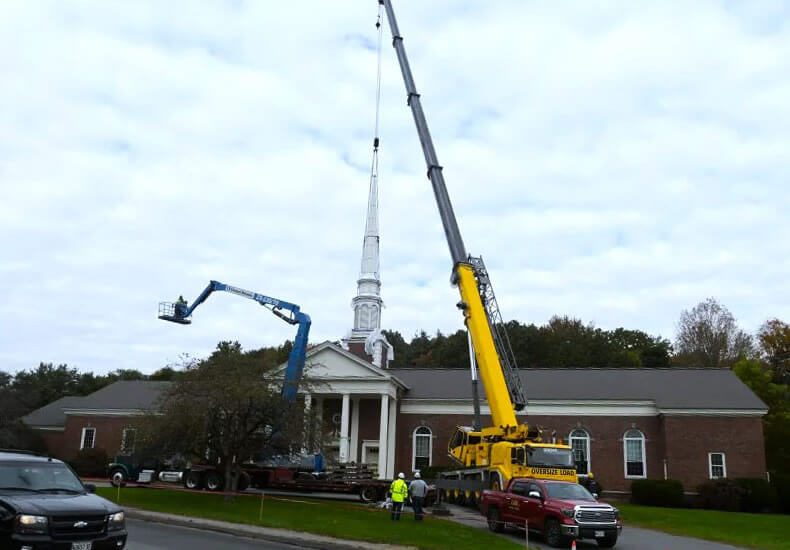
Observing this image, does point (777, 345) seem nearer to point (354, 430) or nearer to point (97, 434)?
point (354, 430)

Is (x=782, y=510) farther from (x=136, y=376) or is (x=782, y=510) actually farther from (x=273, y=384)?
(x=136, y=376)

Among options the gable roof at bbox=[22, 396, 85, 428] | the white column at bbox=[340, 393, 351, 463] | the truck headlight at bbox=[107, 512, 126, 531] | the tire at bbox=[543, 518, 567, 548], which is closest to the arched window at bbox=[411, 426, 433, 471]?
the white column at bbox=[340, 393, 351, 463]

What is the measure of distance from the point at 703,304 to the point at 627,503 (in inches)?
1534

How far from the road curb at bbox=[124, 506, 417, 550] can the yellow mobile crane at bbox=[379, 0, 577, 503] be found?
29.1 feet

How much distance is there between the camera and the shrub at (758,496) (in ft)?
118

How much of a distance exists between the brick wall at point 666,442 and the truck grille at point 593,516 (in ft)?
79.2

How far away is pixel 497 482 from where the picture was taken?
25.8 meters

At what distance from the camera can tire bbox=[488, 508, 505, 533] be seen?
21.6 meters

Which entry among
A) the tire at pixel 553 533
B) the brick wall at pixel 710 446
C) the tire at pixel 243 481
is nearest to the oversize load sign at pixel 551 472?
the tire at pixel 553 533

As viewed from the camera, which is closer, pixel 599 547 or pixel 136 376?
pixel 599 547

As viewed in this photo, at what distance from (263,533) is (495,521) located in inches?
279

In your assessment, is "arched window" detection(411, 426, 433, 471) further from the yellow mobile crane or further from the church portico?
the yellow mobile crane

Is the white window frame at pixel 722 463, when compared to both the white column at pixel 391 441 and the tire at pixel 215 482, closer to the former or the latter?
the white column at pixel 391 441

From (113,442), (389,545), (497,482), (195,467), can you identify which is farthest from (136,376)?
(389,545)
